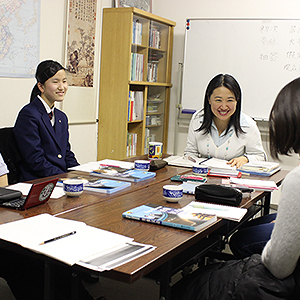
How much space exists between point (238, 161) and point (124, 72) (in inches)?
69.4

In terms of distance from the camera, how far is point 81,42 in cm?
375

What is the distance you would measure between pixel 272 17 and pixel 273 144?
3294 mm

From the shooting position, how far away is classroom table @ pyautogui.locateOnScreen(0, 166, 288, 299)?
1.11 meters

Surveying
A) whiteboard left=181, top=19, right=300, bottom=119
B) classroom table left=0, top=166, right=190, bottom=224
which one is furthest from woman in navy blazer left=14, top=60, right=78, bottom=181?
whiteboard left=181, top=19, right=300, bottom=119

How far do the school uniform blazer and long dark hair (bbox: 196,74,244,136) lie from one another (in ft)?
3.40

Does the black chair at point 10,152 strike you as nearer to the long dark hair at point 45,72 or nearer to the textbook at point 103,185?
the long dark hair at point 45,72

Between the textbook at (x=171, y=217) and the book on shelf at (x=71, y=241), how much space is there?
7.2 inches

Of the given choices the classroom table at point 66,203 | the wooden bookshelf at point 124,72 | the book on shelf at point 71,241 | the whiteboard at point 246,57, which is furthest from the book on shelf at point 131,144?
the book on shelf at point 71,241

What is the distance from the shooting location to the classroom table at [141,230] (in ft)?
3.64

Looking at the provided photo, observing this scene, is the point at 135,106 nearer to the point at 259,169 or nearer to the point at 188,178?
the point at 259,169

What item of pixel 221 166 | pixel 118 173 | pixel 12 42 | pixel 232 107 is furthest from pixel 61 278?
pixel 12 42

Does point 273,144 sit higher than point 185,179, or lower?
higher

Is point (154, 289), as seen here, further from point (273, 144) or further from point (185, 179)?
point (273, 144)

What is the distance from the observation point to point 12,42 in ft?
10.0
